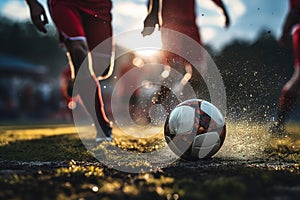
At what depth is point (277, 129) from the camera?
5371 mm

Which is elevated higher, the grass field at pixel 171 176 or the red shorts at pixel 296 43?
the red shorts at pixel 296 43

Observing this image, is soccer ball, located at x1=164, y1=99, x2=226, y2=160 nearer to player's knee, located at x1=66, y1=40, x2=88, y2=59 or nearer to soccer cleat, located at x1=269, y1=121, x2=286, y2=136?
soccer cleat, located at x1=269, y1=121, x2=286, y2=136

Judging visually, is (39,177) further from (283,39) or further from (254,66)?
(283,39)

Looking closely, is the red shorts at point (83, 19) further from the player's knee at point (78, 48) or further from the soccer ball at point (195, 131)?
the soccer ball at point (195, 131)

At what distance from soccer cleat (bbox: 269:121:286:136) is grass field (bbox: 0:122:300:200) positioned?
35 cm

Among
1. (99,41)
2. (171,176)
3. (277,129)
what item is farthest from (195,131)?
(99,41)

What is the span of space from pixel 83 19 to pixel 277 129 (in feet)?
9.19

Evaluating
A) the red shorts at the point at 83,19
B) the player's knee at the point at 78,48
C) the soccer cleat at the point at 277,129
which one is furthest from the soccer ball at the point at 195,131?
the red shorts at the point at 83,19

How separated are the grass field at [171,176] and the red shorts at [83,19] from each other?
152cm

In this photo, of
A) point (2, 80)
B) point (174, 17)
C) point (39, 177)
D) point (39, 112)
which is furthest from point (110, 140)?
point (2, 80)

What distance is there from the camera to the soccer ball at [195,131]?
393cm

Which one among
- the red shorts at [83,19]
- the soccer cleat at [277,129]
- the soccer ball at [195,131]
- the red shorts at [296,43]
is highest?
the red shorts at [83,19]

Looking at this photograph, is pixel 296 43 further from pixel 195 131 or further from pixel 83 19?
pixel 83 19

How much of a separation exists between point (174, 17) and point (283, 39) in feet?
4.80
